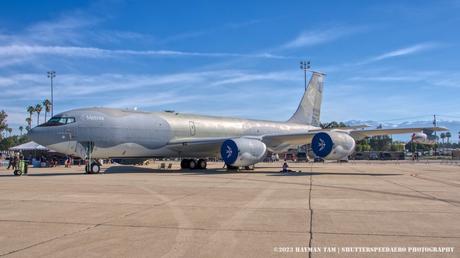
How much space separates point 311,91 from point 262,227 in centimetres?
3271

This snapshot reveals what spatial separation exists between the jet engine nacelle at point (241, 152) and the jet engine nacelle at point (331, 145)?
3486 millimetres

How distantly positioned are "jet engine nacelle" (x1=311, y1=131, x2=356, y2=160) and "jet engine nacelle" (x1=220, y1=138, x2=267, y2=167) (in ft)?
11.4

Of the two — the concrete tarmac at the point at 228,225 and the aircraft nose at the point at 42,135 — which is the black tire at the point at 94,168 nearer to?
the aircraft nose at the point at 42,135

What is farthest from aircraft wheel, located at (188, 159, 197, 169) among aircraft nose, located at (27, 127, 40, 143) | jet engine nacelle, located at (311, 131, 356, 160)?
aircraft nose, located at (27, 127, 40, 143)

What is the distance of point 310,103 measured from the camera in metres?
39.6

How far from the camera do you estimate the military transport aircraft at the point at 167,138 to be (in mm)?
24250

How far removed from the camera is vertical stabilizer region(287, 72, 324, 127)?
39.3 meters

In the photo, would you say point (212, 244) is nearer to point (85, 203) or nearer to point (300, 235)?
point (300, 235)

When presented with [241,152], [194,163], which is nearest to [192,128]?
[194,163]

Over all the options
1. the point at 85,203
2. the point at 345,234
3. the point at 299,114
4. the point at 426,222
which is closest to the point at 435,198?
the point at 426,222

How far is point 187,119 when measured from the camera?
30406 millimetres

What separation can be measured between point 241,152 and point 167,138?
533 centimetres

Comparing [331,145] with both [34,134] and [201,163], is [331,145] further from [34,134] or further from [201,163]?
[34,134]

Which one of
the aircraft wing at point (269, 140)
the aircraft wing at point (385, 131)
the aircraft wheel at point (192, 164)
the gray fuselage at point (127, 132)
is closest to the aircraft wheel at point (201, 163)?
the aircraft wheel at point (192, 164)
